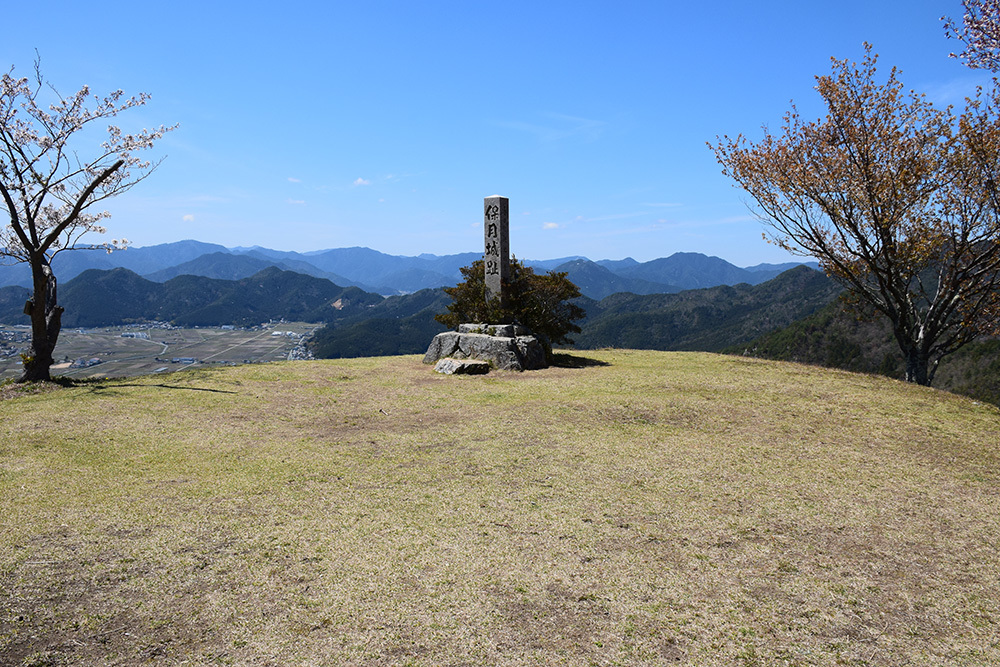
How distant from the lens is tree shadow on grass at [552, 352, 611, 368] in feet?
55.5

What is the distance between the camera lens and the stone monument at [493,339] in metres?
15.7

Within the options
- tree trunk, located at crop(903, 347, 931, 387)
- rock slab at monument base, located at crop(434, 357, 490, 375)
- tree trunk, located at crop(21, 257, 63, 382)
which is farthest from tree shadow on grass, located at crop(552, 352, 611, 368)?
tree trunk, located at crop(21, 257, 63, 382)

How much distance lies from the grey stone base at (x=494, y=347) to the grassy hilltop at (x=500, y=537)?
5.53m

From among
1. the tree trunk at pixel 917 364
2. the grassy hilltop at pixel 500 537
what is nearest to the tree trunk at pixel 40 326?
the grassy hilltop at pixel 500 537

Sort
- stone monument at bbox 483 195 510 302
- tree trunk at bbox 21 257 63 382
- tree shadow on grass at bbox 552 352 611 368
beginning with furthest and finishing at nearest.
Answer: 1. stone monument at bbox 483 195 510 302
2. tree shadow on grass at bbox 552 352 611 368
3. tree trunk at bbox 21 257 63 382

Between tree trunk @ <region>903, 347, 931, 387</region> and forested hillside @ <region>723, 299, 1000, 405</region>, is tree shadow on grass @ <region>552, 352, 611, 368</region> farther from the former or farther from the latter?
forested hillside @ <region>723, 299, 1000, 405</region>

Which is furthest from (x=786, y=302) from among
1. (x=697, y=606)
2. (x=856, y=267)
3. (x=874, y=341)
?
(x=697, y=606)

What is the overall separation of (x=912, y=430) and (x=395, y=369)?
12.8 m

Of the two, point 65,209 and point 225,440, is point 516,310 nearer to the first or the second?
point 225,440

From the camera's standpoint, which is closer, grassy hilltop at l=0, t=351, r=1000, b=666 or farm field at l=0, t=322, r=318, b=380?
grassy hilltop at l=0, t=351, r=1000, b=666

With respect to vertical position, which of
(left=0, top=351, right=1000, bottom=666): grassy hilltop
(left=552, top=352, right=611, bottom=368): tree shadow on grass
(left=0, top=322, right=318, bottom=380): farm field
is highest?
(left=552, top=352, right=611, bottom=368): tree shadow on grass

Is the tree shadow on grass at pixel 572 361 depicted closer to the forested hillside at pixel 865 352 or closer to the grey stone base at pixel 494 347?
the grey stone base at pixel 494 347

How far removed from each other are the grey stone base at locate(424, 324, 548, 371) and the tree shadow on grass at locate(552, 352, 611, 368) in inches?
32.0

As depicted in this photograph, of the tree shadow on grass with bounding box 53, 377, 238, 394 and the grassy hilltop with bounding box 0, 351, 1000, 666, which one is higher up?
the tree shadow on grass with bounding box 53, 377, 238, 394
